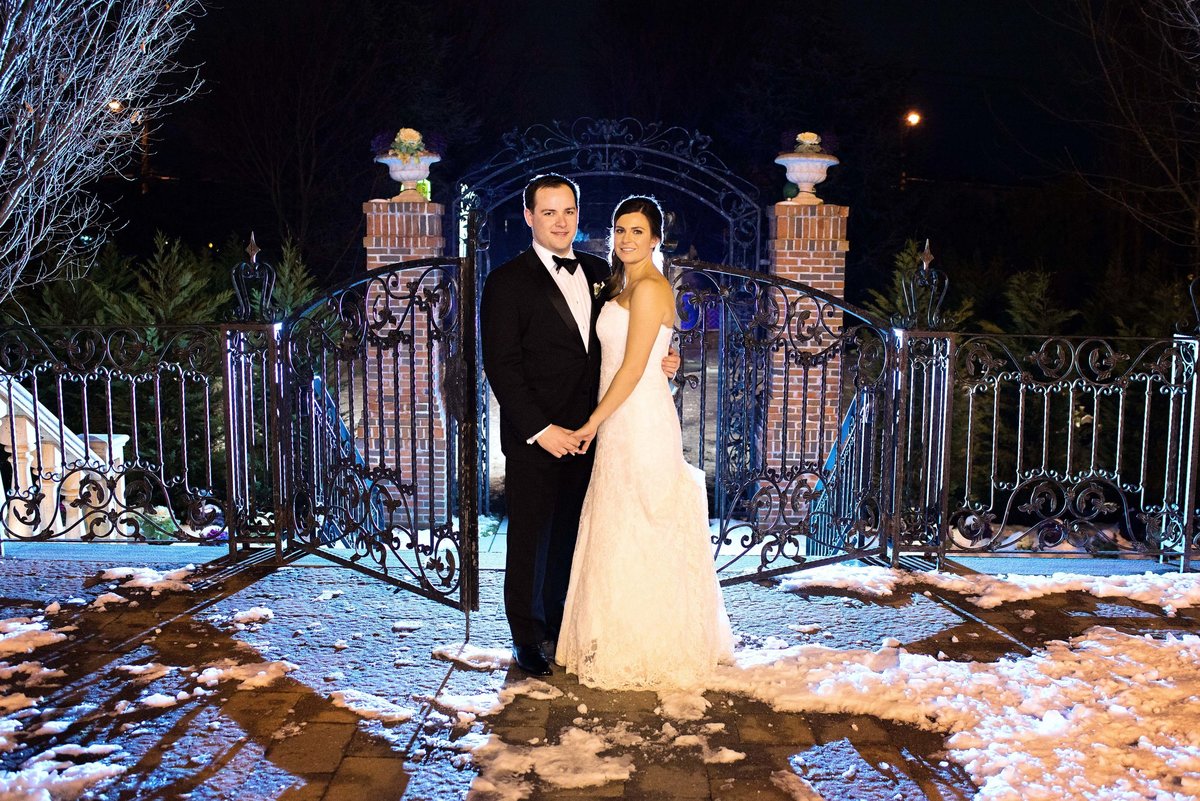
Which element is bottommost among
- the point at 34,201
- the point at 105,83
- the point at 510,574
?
the point at 510,574

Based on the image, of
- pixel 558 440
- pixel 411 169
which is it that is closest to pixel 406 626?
pixel 558 440

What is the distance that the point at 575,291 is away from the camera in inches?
145

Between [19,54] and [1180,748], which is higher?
[19,54]

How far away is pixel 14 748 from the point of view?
10.1 feet

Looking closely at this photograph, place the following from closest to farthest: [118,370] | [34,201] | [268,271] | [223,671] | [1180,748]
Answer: [1180,748], [223,671], [268,271], [118,370], [34,201]

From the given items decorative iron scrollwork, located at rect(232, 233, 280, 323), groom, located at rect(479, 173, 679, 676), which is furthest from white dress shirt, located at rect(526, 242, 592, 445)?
decorative iron scrollwork, located at rect(232, 233, 280, 323)

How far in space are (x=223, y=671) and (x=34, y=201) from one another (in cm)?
453

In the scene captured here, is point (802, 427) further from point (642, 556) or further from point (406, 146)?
point (406, 146)

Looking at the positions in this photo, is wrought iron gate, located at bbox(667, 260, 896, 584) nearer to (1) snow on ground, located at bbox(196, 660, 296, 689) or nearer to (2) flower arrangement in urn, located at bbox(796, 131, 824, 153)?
(2) flower arrangement in urn, located at bbox(796, 131, 824, 153)

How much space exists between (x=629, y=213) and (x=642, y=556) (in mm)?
1198

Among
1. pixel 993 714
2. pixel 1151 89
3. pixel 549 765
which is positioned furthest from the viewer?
pixel 1151 89

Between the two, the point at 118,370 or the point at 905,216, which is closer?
the point at 118,370

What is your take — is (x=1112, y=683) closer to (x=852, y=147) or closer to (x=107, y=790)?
(x=107, y=790)

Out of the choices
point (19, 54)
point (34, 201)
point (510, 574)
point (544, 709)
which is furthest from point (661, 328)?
Result: point (34, 201)
